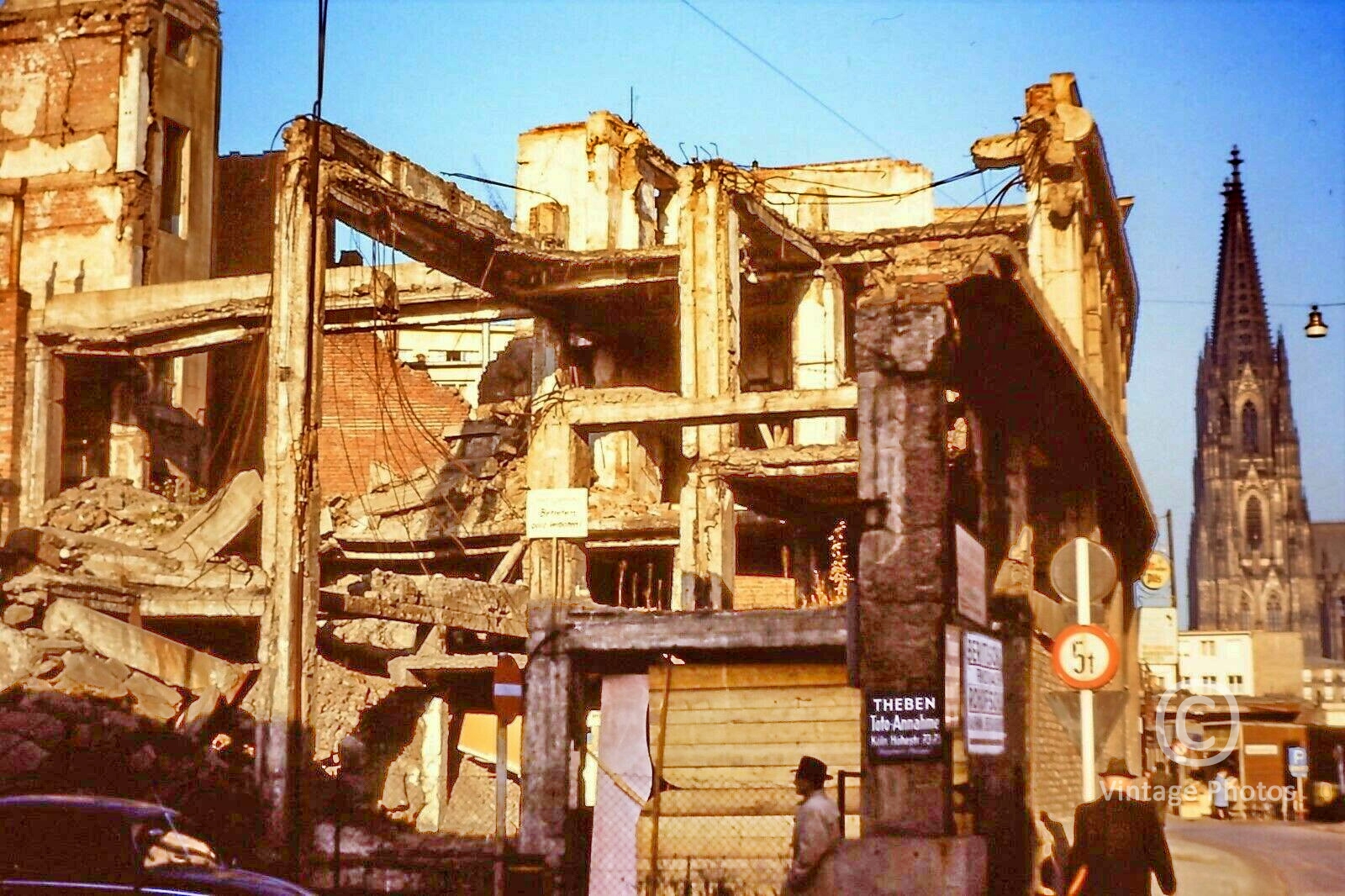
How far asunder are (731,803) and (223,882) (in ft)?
16.4

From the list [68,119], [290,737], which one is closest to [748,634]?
[290,737]

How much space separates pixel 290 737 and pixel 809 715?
7.99m

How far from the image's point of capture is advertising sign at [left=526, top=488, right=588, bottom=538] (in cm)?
2169

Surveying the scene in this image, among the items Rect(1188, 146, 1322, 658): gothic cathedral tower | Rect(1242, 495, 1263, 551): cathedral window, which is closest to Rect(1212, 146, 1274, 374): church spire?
Rect(1188, 146, 1322, 658): gothic cathedral tower

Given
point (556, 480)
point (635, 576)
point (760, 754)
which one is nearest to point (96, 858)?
point (760, 754)

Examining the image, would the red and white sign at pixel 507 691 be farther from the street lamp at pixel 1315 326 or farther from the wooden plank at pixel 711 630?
the street lamp at pixel 1315 326

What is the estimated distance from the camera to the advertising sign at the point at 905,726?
11.1 metres

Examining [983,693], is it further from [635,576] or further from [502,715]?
[635,576]

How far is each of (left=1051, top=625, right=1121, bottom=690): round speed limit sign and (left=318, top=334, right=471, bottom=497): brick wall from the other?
2899cm

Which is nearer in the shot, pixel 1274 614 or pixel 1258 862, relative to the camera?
pixel 1258 862

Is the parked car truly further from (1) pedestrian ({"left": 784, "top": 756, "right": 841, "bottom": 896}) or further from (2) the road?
(2) the road

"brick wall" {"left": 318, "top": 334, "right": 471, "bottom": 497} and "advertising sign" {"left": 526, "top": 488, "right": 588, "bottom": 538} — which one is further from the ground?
"brick wall" {"left": 318, "top": 334, "right": 471, "bottom": 497}

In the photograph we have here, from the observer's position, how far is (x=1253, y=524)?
475 ft

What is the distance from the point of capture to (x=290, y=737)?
1955cm
